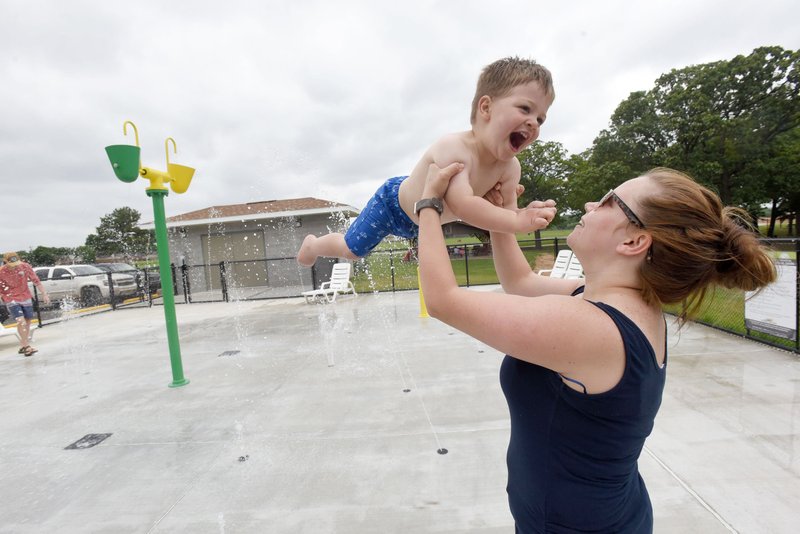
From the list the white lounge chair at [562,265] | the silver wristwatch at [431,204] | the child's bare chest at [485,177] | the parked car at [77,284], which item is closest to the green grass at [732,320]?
the white lounge chair at [562,265]

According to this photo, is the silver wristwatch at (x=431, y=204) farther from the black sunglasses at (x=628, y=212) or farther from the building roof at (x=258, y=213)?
the building roof at (x=258, y=213)

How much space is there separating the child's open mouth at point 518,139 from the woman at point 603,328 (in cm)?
53

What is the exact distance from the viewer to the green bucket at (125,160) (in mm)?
3750

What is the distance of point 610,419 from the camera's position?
3.05 feet

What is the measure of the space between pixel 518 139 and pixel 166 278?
4.12 metres

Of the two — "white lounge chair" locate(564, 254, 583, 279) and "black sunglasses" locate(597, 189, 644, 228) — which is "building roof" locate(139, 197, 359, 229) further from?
"black sunglasses" locate(597, 189, 644, 228)

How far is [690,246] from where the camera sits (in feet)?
3.02

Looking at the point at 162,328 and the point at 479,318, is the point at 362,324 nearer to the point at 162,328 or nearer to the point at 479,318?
the point at 162,328

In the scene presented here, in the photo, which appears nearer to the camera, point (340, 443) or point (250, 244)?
point (340, 443)

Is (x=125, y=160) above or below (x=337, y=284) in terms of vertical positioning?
above

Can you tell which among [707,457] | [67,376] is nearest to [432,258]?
[707,457]

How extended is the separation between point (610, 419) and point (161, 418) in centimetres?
385

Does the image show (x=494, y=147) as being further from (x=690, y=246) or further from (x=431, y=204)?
(x=690, y=246)

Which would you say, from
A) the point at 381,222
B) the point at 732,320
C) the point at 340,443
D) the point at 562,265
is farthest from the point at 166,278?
the point at 562,265
